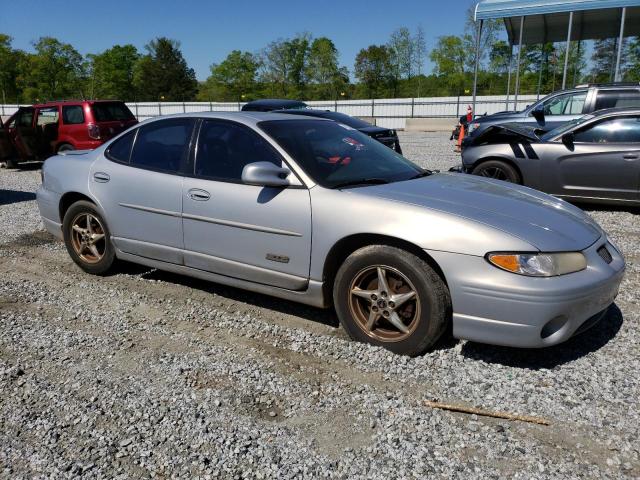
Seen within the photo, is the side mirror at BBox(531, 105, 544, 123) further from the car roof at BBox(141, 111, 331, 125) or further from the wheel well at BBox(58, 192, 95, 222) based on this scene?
the wheel well at BBox(58, 192, 95, 222)

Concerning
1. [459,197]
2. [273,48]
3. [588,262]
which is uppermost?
[273,48]

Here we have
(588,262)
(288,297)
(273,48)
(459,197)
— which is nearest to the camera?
(588,262)

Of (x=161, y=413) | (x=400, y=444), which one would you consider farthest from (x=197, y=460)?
(x=400, y=444)

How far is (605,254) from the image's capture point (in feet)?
11.1

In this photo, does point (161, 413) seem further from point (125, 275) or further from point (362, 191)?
point (125, 275)

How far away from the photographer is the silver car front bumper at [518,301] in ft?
9.55

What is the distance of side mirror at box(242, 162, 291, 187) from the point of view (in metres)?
3.60

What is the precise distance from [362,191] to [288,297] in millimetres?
912

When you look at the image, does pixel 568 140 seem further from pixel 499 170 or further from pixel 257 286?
pixel 257 286

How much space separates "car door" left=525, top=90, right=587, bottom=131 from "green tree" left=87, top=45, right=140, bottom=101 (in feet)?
237

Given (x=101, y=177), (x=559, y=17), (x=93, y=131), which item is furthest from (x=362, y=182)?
(x=559, y=17)

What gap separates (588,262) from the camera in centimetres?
314

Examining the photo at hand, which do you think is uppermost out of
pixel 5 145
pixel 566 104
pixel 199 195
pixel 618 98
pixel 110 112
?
pixel 618 98

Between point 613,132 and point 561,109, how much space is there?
381 cm
